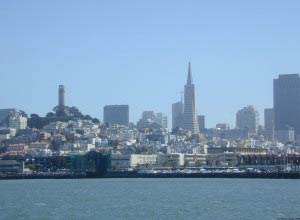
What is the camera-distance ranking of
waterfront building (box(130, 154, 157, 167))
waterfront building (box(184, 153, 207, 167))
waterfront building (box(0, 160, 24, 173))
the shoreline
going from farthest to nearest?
waterfront building (box(184, 153, 207, 167)) → waterfront building (box(130, 154, 157, 167)) → waterfront building (box(0, 160, 24, 173)) → the shoreline

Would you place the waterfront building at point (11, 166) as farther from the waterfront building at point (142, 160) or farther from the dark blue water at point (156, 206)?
the dark blue water at point (156, 206)

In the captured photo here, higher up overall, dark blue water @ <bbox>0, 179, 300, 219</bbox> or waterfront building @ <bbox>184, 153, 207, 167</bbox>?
waterfront building @ <bbox>184, 153, 207, 167</bbox>

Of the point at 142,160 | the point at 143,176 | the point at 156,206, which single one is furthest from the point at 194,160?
the point at 156,206

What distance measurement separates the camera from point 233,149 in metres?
182

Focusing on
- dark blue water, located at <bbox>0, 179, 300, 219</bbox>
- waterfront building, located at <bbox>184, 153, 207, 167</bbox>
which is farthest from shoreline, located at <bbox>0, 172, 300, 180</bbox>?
dark blue water, located at <bbox>0, 179, 300, 219</bbox>

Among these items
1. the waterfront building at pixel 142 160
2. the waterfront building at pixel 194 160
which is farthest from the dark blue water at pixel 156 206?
the waterfront building at pixel 194 160

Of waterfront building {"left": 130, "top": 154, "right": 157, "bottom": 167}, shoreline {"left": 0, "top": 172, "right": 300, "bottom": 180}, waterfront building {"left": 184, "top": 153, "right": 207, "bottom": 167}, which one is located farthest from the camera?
waterfront building {"left": 184, "top": 153, "right": 207, "bottom": 167}

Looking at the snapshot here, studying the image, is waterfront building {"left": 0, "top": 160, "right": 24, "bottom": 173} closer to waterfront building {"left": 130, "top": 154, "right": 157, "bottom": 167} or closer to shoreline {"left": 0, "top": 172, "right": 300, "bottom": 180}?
shoreline {"left": 0, "top": 172, "right": 300, "bottom": 180}

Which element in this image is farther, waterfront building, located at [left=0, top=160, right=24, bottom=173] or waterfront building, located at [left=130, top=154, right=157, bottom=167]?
waterfront building, located at [left=130, top=154, right=157, bottom=167]

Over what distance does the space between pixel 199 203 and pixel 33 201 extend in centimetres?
1147

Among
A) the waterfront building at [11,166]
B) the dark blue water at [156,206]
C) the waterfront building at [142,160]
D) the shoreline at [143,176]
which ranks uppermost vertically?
the waterfront building at [142,160]

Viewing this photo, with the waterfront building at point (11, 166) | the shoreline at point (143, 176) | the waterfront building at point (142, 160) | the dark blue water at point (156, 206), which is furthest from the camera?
the waterfront building at point (142, 160)

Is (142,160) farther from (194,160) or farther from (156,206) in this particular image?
(156,206)

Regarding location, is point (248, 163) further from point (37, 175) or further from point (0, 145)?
point (0, 145)
